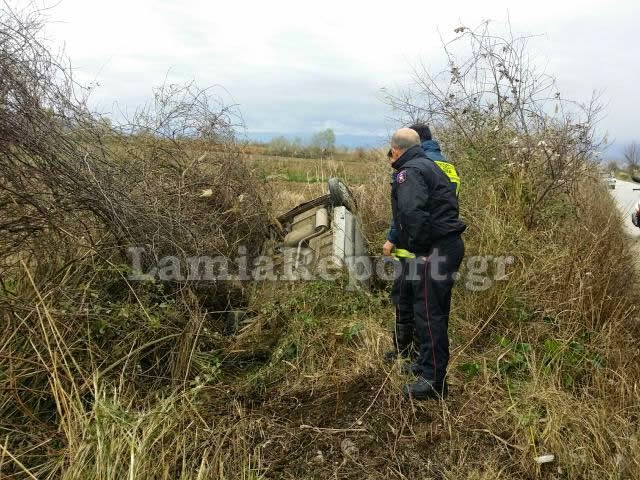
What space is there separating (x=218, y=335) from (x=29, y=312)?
1491 mm

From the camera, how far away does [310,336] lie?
443cm

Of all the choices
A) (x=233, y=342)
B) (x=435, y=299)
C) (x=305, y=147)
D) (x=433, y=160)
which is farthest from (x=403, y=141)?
(x=305, y=147)

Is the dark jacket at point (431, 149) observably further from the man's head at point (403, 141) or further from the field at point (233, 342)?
the field at point (233, 342)

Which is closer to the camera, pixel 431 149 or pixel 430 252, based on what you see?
pixel 430 252

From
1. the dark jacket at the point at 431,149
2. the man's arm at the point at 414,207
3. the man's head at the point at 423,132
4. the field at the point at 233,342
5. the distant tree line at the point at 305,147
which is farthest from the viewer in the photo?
the distant tree line at the point at 305,147

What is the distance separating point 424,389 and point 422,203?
1296 millimetres

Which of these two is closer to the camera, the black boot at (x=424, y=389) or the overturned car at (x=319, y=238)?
the black boot at (x=424, y=389)

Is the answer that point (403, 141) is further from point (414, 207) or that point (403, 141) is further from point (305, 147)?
point (305, 147)

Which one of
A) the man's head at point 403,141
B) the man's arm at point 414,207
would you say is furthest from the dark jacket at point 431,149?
the man's arm at point 414,207

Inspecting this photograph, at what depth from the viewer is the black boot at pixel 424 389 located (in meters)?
3.54

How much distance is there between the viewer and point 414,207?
11.4 feet

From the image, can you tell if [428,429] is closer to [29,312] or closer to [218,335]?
[218,335]

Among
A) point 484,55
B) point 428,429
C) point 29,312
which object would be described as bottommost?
point 428,429

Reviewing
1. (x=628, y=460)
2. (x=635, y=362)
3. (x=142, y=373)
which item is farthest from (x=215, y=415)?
(x=635, y=362)
